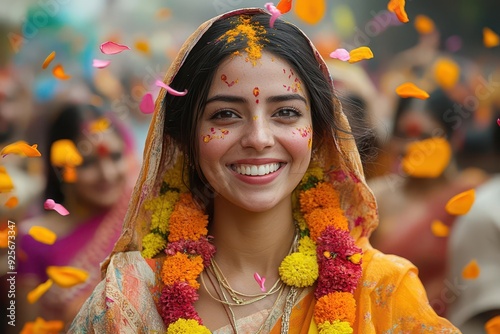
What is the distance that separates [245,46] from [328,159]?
61cm

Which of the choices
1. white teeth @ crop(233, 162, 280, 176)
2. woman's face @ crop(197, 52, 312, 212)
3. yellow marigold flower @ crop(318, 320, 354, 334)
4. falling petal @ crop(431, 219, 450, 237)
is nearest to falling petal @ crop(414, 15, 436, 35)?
falling petal @ crop(431, 219, 450, 237)

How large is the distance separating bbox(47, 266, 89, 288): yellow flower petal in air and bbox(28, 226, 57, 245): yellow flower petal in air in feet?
0.63

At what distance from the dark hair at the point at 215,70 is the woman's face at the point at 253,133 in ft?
0.15

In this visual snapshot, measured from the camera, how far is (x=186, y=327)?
3.08 metres

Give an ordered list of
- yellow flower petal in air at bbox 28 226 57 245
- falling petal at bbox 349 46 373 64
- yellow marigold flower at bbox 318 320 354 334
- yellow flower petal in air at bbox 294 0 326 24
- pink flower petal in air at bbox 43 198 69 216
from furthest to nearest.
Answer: yellow flower petal in air at bbox 294 0 326 24
yellow flower petal in air at bbox 28 226 57 245
pink flower petal in air at bbox 43 198 69 216
falling petal at bbox 349 46 373 64
yellow marigold flower at bbox 318 320 354 334

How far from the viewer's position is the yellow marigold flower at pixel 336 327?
300cm

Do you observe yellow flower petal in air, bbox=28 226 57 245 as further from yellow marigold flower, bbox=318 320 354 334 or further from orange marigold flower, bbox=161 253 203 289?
yellow marigold flower, bbox=318 320 354 334

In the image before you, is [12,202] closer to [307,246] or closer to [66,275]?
[66,275]

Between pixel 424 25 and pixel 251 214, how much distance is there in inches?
233

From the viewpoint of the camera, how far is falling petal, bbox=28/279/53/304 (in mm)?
5470

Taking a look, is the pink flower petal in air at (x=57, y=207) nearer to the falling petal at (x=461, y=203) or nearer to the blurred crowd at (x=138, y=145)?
the blurred crowd at (x=138, y=145)

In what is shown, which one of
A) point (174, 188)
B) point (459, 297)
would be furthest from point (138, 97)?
point (174, 188)

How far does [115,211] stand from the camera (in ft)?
19.5

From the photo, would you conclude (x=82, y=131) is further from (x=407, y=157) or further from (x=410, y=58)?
(x=410, y=58)
